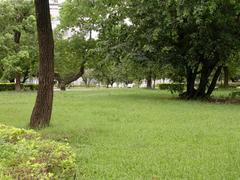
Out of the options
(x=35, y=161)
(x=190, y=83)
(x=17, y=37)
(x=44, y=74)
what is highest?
(x=17, y=37)

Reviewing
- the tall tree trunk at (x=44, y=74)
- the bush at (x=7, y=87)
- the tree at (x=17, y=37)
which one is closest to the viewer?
the tall tree trunk at (x=44, y=74)

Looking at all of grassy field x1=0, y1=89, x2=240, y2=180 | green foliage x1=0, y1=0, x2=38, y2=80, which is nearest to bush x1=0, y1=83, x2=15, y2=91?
green foliage x1=0, y1=0, x2=38, y2=80

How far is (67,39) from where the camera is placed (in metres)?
37.1

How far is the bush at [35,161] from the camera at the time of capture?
3.18 metres

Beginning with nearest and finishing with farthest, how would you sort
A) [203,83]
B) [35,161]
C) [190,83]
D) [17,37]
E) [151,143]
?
[35,161], [151,143], [203,83], [190,83], [17,37]

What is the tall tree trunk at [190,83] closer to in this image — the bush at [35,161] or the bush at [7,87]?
the bush at [35,161]

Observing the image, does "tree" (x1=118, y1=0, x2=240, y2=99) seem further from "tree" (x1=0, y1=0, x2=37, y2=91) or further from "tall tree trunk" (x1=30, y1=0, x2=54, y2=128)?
"tree" (x1=0, y1=0, x2=37, y2=91)

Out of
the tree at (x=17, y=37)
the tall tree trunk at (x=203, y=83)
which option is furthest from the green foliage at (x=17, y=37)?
the tall tree trunk at (x=203, y=83)

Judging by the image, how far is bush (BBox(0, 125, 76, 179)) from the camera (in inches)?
125

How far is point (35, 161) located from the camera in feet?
11.8

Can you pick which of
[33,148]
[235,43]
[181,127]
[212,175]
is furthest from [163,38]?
[33,148]

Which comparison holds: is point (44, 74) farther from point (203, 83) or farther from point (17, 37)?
point (17, 37)

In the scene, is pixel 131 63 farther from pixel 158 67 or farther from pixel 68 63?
pixel 68 63

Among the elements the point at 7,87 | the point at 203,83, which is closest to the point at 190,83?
the point at 203,83
